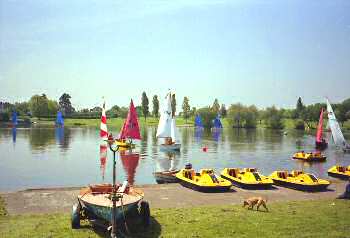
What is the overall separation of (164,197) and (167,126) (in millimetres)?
39624

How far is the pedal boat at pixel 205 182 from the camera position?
1105 inches

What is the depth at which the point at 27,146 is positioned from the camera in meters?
76.4

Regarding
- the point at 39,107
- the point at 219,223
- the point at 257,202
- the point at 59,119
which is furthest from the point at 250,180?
the point at 39,107

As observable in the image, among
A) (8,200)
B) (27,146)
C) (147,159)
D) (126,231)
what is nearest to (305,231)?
(126,231)

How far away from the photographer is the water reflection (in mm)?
44588

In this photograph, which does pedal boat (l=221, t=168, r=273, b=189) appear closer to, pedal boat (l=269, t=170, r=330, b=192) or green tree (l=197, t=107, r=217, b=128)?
pedal boat (l=269, t=170, r=330, b=192)

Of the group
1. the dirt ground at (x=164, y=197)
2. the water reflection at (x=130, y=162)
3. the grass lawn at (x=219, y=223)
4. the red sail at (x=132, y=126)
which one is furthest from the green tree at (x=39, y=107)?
A: the grass lawn at (x=219, y=223)

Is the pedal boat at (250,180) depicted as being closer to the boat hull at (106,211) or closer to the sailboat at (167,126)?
the boat hull at (106,211)

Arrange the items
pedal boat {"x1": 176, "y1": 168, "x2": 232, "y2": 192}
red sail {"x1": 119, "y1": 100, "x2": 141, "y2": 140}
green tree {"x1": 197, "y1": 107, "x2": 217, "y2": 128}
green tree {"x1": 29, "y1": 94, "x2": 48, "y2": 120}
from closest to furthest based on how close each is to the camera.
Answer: pedal boat {"x1": 176, "y1": 168, "x2": 232, "y2": 192}
red sail {"x1": 119, "y1": 100, "x2": 141, "y2": 140}
green tree {"x1": 197, "y1": 107, "x2": 217, "y2": 128}
green tree {"x1": 29, "y1": 94, "x2": 48, "y2": 120}

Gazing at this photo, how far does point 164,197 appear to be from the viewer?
83.9 feet

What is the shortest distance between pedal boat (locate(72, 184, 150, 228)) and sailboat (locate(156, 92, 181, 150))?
4266 centimetres

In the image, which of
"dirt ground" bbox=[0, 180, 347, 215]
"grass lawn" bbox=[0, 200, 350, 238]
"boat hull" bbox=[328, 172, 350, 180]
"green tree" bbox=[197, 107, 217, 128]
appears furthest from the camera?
"green tree" bbox=[197, 107, 217, 128]

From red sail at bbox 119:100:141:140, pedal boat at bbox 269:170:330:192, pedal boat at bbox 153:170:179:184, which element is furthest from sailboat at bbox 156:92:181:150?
pedal boat at bbox 269:170:330:192

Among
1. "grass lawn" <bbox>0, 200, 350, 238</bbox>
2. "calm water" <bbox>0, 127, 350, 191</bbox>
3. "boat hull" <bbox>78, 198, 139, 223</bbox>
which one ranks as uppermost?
"boat hull" <bbox>78, 198, 139, 223</bbox>
